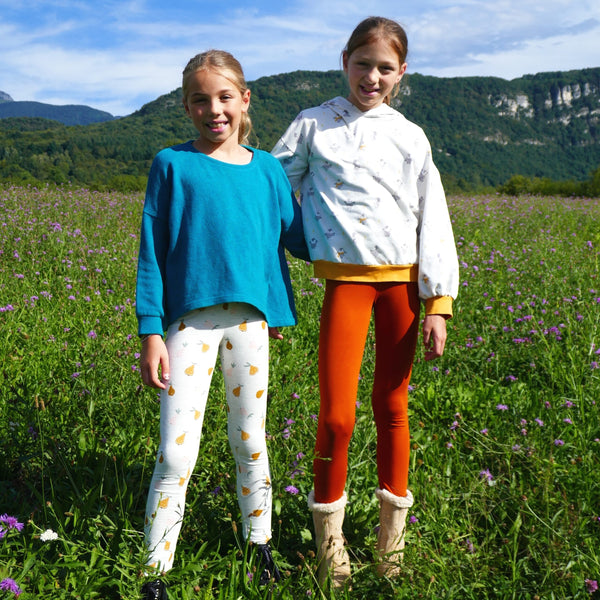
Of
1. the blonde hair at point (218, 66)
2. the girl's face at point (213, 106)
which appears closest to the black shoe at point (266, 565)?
the girl's face at point (213, 106)

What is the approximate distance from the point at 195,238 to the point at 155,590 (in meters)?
1.16

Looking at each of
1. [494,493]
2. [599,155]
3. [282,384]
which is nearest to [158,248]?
[282,384]

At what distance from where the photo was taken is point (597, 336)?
3.58 meters

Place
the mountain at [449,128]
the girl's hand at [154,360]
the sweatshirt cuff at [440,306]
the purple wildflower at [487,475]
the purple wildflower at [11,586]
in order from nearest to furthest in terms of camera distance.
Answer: the purple wildflower at [11,586], the girl's hand at [154,360], the sweatshirt cuff at [440,306], the purple wildflower at [487,475], the mountain at [449,128]

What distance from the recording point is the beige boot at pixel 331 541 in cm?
198

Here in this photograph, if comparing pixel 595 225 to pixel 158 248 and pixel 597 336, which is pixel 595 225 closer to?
pixel 597 336

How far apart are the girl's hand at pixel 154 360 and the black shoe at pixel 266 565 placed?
77 cm

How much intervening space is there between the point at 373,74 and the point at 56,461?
6.75ft

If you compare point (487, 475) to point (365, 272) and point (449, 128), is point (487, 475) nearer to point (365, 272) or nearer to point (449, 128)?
point (365, 272)

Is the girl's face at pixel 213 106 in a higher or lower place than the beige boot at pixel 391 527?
higher

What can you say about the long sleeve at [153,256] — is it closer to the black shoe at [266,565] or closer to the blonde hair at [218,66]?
the blonde hair at [218,66]

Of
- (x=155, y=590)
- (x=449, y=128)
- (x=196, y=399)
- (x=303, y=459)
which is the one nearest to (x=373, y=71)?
(x=196, y=399)

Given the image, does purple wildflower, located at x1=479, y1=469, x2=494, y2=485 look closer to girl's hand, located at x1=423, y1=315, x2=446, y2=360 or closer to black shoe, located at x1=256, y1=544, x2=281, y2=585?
girl's hand, located at x1=423, y1=315, x2=446, y2=360

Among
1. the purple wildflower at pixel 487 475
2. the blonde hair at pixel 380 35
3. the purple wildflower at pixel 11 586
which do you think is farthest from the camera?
the purple wildflower at pixel 487 475
